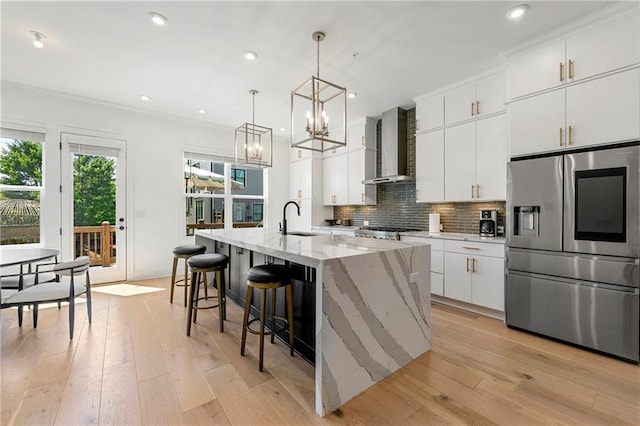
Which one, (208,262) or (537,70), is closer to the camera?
(208,262)

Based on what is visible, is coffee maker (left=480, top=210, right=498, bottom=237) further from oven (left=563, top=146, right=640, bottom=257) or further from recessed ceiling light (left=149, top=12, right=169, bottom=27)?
recessed ceiling light (left=149, top=12, right=169, bottom=27)

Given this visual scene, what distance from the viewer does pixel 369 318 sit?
6.09 feet

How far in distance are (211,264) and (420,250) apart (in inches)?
73.2

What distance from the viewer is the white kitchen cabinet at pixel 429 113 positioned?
384cm

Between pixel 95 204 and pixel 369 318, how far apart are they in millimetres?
4638

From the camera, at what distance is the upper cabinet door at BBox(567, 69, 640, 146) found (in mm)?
2258

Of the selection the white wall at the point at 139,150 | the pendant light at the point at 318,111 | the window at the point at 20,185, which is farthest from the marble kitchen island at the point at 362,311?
the window at the point at 20,185

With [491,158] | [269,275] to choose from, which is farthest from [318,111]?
[491,158]

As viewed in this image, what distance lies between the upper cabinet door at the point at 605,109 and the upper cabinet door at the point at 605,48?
100mm

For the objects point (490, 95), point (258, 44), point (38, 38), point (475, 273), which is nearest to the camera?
point (38, 38)

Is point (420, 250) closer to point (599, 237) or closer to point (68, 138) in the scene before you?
point (599, 237)

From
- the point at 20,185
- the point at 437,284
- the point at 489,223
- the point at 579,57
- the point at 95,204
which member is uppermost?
the point at 579,57

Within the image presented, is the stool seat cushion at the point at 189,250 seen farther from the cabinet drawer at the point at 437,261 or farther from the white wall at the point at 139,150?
the cabinet drawer at the point at 437,261

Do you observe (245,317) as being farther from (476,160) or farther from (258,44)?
(476,160)
